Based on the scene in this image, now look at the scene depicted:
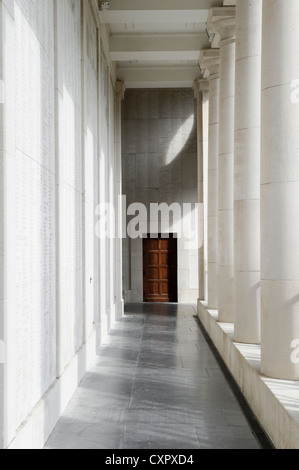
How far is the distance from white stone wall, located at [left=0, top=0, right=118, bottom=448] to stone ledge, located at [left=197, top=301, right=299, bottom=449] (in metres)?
3.24

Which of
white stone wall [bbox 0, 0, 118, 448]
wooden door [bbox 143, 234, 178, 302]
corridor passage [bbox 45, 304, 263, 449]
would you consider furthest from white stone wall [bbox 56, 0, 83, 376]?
wooden door [bbox 143, 234, 178, 302]

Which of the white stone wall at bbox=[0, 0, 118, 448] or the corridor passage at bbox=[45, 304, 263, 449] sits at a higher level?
the white stone wall at bbox=[0, 0, 118, 448]

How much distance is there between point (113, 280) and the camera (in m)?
20.7

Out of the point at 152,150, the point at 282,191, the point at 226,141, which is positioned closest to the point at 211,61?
the point at 226,141

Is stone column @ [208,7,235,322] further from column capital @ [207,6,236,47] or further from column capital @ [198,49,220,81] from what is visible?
column capital @ [198,49,220,81]

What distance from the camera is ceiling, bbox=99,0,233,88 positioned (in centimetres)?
1617

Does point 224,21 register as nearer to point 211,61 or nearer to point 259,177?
point 211,61

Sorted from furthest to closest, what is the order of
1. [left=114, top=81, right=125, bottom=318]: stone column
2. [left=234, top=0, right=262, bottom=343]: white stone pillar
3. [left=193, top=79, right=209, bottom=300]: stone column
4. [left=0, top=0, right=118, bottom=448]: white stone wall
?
[left=193, top=79, right=209, bottom=300]: stone column → [left=114, top=81, right=125, bottom=318]: stone column → [left=234, top=0, right=262, bottom=343]: white stone pillar → [left=0, top=0, right=118, bottom=448]: white stone wall

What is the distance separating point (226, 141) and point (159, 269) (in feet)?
45.2

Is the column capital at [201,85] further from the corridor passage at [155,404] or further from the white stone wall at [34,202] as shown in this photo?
the white stone wall at [34,202]

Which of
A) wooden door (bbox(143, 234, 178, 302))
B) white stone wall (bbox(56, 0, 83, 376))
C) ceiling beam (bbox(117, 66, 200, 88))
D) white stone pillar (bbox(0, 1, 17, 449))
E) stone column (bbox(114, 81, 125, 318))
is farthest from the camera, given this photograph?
wooden door (bbox(143, 234, 178, 302))

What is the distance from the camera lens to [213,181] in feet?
60.1
